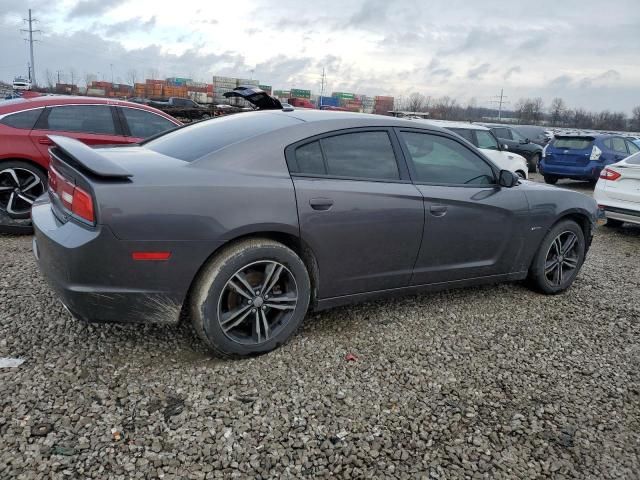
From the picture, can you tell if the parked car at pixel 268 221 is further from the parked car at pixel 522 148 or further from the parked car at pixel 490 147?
the parked car at pixel 522 148

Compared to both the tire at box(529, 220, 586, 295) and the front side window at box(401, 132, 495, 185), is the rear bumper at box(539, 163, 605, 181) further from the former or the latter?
the front side window at box(401, 132, 495, 185)

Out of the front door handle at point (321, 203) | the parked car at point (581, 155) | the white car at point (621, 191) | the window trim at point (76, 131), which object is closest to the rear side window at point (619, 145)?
the parked car at point (581, 155)

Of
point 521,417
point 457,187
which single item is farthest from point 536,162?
point 521,417

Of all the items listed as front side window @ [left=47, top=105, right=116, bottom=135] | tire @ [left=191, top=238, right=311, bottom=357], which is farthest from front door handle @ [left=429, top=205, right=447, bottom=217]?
front side window @ [left=47, top=105, right=116, bottom=135]

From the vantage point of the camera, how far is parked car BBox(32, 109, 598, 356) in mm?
2594

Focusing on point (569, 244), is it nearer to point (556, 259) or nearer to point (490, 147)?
point (556, 259)

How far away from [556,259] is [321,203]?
255 centimetres

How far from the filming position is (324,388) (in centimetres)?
278

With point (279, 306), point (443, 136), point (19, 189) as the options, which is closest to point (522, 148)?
point (443, 136)

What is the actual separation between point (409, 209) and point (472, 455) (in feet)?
5.32

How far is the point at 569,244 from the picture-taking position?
454 cm

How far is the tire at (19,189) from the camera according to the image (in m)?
5.34

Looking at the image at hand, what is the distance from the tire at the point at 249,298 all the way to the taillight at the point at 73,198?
67 centimetres

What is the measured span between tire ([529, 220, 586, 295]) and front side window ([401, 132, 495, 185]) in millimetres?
862
